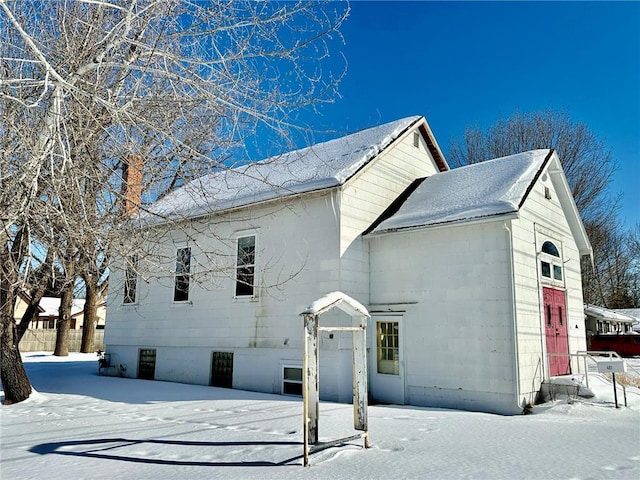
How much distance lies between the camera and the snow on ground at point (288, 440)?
5.57 m

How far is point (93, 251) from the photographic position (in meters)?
7.40

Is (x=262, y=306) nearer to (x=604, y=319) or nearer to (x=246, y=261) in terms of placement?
(x=246, y=261)

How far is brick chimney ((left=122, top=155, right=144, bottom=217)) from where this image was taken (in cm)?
690

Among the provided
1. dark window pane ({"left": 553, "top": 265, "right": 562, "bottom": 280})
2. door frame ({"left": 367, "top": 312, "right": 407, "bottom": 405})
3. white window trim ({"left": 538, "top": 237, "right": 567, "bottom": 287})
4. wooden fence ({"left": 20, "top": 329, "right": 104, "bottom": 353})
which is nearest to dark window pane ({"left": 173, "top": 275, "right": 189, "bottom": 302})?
door frame ({"left": 367, "top": 312, "right": 407, "bottom": 405})

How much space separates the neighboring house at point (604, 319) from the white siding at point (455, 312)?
2328cm

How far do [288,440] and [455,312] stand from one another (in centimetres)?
546

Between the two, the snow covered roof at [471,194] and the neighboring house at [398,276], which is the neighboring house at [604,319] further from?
the snow covered roof at [471,194]

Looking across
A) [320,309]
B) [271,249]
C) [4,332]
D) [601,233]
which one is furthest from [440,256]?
[601,233]

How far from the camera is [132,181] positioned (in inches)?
295

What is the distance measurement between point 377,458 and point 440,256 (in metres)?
6.34

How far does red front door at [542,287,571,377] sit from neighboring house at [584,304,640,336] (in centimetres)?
1997

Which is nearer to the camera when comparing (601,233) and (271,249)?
(271,249)

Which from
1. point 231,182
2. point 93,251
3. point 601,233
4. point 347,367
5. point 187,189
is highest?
point 601,233

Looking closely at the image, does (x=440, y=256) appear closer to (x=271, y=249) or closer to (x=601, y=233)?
(x=271, y=249)
